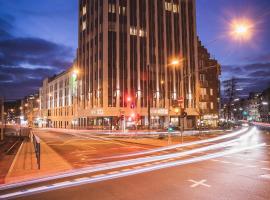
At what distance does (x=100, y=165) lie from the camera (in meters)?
15.3

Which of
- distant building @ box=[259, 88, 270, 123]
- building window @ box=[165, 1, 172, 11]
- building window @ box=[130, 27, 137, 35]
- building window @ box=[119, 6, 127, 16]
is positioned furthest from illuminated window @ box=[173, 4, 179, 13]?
distant building @ box=[259, 88, 270, 123]

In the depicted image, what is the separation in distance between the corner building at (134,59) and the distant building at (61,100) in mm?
8384

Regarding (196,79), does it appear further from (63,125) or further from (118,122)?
(63,125)

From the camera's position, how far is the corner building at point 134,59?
2635 inches

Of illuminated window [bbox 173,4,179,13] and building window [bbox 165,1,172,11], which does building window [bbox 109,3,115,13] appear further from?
illuminated window [bbox 173,4,179,13]

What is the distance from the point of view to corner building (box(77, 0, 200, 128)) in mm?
66938

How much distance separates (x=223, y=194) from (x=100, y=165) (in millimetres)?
7955

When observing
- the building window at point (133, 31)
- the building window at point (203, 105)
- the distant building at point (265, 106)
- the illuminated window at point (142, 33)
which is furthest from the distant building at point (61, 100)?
the distant building at point (265, 106)

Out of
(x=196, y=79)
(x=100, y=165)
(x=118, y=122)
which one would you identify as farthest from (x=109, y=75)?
(x=100, y=165)

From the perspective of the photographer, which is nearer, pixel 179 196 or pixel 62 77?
pixel 179 196

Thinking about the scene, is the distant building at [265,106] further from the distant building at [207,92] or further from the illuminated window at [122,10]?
the illuminated window at [122,10]

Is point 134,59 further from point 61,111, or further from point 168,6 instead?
point 61,111

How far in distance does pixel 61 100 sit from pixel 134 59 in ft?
128

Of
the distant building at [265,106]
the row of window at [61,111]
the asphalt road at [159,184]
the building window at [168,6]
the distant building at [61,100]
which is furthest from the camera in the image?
the distant building at [265,106]
